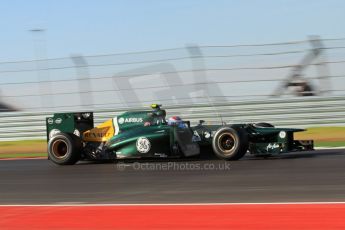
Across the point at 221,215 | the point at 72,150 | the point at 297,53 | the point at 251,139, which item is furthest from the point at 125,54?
the point at 221,215

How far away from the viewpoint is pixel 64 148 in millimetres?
11055

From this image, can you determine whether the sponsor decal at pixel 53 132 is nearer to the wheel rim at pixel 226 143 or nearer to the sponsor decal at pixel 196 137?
the sponsor decal at pixel 196 137

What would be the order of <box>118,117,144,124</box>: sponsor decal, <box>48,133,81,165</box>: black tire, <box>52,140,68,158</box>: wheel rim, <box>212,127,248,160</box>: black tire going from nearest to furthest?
<box>212,127,248,160</box>: black tire → <box>118,117,144,124</box>: sponsor decal → <box>48,133,81,165</box>: black tire → <box>52,140,68,158</box>: wheel rim

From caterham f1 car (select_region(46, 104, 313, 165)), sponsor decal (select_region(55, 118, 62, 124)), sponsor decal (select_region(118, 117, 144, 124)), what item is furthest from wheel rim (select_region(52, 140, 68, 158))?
sponsor decal (select_region(118, 117, 144, 124))

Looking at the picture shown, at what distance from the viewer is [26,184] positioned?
882cm

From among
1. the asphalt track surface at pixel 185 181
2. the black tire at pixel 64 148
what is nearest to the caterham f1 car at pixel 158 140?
the black tire at pixel 64 148

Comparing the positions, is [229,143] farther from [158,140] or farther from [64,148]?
[64,148]

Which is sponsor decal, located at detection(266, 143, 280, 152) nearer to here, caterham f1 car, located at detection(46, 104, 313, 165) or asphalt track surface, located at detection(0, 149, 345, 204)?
caterham f1 car, located at detection(46, 104, 313, 165)

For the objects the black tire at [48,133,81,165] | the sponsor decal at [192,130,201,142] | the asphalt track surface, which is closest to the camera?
the asphalt track surface

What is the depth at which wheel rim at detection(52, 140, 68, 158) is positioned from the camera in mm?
10939

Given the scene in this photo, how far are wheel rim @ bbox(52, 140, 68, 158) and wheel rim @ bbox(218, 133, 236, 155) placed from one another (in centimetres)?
293

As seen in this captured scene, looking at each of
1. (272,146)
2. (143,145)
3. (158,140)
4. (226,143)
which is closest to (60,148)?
(143,145)

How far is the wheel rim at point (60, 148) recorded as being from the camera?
1094 centimetres

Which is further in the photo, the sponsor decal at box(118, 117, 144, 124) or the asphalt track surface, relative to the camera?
the sponsor decal at box(118, 117, 144, 124)
